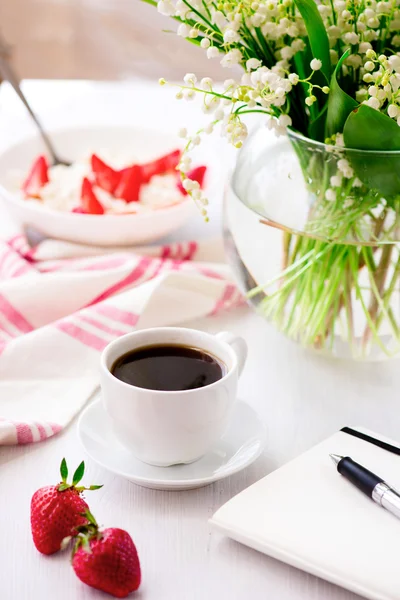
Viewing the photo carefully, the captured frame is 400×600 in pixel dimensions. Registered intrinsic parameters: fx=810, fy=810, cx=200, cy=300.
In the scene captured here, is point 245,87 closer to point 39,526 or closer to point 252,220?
point 252,220

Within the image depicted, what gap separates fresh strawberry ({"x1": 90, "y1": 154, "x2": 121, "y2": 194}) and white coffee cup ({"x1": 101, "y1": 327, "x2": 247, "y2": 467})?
1.82ft

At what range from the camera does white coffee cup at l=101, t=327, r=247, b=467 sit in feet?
2.39

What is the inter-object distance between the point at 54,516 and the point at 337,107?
0.47 meters

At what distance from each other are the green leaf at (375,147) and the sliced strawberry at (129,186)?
1.75 feet

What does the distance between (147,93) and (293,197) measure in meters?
1.01

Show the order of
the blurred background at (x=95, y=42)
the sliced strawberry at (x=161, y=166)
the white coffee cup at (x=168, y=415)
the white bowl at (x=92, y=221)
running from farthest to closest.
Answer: the blurred background at (x=95, y=42) < the sliced strawberry at (x=161, y=166) < the white bowl at (x=92, y=221) < the white coffee cup at (x=168, y=415)

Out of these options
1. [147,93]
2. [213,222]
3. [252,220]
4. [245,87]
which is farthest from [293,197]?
[147,93]

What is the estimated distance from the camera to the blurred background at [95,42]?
3.10 m

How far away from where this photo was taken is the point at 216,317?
111 centimetres

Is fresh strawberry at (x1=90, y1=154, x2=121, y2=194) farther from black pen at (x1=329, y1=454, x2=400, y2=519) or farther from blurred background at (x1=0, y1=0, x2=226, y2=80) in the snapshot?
blurred background at (x1=0, y1=0, x2=226, y2=80)

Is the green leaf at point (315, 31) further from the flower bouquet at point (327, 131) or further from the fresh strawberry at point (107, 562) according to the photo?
the fresh strawberry at point (107, 562)

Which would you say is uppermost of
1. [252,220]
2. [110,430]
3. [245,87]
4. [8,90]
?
[245,87]

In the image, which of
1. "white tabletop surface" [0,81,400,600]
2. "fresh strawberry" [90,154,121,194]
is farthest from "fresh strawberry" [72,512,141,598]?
"fresh strawberry" [90,154,121,194]

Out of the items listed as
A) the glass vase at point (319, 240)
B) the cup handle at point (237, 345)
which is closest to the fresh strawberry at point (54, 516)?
the cup handle at point (237, 345)
